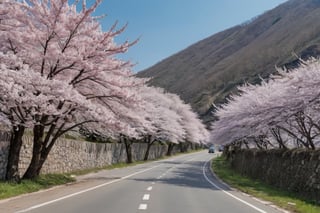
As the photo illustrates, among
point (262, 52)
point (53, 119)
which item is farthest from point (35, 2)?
Answer: point (262, 52)

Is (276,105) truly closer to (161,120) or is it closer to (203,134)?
(161,120)

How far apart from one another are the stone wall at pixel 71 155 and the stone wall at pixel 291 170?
12.3 m

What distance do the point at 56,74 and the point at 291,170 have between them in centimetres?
1186

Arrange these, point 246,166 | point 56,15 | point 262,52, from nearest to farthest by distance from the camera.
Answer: point 56,15
point 246,166
point 262,52

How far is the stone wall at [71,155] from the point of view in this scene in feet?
63.7

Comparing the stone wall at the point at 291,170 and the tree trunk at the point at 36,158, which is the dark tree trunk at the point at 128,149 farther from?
the tree trunk at the point at 36,158

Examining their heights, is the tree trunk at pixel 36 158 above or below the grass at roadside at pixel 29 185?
above

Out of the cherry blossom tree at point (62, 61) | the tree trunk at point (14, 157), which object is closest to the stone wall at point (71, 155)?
the tree trunk at point (14, 157)

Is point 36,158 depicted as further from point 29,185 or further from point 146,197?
point 146,197

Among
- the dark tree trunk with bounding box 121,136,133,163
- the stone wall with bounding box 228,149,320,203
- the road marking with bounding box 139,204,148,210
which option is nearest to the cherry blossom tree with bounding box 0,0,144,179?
the road marking with bounding box 139,204,148,210

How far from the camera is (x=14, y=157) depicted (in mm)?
18406

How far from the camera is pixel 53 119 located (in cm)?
2042

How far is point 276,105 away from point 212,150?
258 ft

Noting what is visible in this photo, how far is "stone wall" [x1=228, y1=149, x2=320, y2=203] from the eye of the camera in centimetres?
1870
